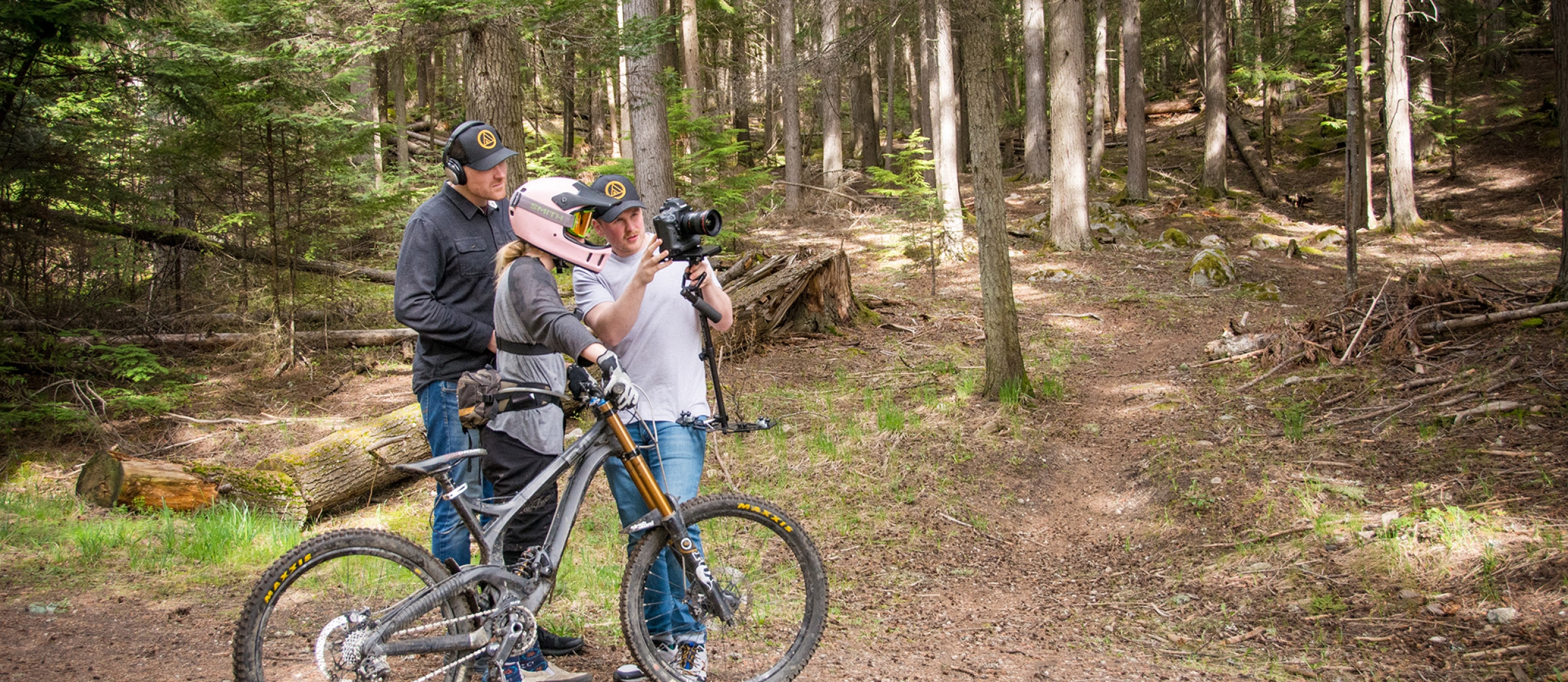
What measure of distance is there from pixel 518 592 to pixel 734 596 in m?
0.82

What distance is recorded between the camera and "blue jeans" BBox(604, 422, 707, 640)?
335 centimetres

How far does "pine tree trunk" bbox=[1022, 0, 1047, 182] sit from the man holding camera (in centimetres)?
1642

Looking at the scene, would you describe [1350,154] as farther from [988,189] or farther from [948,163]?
[948,163]

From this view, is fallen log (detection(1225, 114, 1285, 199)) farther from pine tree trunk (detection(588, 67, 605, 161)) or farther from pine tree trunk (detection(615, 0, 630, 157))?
pine tree trunk (detection(588, 67, 605, 161))

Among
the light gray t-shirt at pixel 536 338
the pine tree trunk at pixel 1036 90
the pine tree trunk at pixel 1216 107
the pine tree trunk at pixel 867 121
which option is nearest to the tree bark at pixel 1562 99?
the light gray t-shirt at pixel 536 338

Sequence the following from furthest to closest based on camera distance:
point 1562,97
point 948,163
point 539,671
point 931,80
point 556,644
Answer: point 931,80 → point 948,163 → point 1562,97 → point 556,644 → point 539,671

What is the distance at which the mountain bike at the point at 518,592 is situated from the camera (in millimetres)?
2857

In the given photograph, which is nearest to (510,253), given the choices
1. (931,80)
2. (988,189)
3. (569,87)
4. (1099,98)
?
(988,189)

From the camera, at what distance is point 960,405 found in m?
8.09

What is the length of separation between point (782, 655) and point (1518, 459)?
16.1 ft

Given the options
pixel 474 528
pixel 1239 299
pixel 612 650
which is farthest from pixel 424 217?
pixel 1239 299

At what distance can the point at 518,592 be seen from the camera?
319 centimetres

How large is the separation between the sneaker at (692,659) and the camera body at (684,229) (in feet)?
4.87

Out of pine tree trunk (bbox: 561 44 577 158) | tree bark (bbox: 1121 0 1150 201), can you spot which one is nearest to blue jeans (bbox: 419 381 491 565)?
pine tree trunk (bbox: 561 44 577 158)
